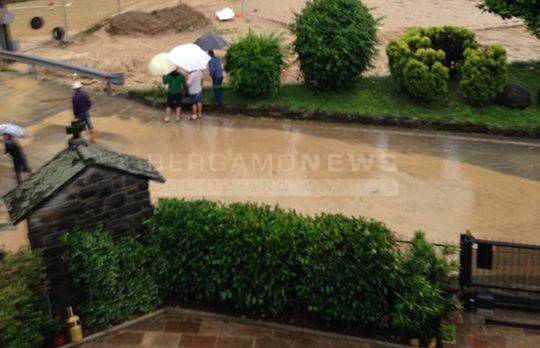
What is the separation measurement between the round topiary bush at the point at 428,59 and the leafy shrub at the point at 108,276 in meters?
9.19

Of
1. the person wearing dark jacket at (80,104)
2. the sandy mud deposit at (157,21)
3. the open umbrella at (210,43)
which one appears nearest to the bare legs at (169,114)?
the open umbrella at (210,43)

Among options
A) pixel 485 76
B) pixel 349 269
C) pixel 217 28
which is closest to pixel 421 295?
pixel 349 269

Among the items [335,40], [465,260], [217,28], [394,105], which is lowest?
[465,260]

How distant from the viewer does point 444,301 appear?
991 cm

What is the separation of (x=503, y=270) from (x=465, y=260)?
542mm

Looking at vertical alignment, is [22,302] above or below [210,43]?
below

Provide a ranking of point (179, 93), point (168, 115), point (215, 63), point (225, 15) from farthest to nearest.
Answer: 1. point (225, 15)
2. point (215, 63)
3. point (168, 115)
4. point (179, 93)

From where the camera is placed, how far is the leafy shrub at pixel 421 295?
9.63 meters

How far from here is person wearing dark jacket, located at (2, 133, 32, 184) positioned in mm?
13727

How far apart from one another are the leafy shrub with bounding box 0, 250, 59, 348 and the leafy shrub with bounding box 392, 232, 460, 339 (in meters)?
4.66

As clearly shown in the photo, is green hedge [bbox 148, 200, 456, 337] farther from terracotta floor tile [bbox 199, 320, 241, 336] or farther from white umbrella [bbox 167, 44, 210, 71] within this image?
white umbrella [bbox 167, 44, 210, 71]

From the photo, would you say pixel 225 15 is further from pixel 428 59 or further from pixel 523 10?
pixel 523 10

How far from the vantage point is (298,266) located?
10023 mm

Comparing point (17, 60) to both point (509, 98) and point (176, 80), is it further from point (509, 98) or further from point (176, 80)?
point (509, 98)
